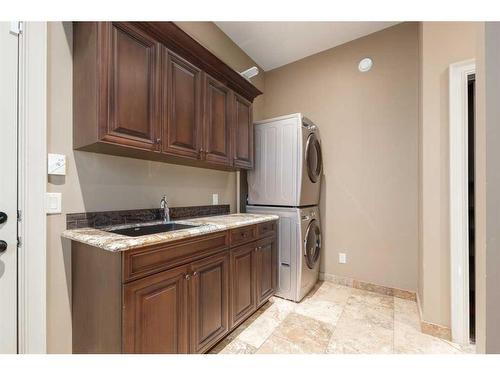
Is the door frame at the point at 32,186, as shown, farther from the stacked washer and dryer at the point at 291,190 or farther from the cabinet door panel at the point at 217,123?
the stacked washer and dryer at the point at 291,190

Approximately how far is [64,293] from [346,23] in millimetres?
3474

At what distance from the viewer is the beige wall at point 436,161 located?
1729 millimetres

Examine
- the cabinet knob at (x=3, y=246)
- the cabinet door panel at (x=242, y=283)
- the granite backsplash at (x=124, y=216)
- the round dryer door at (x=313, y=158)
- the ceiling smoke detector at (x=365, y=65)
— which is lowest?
the cabinet door panel at (x=242, y=283)

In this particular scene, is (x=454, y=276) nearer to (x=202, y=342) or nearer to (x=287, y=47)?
(x=202, y=342)

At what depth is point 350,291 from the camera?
→ 261cm

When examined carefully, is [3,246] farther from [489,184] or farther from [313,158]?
[313,158]

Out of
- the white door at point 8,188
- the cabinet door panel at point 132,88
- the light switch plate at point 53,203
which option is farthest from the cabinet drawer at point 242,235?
the white door at point 8,188

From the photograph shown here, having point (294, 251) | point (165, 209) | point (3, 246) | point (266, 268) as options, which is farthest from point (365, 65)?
point (3, 246)

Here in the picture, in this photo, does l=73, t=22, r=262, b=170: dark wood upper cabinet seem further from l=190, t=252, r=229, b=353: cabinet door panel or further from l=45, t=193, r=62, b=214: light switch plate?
l=190, t=252, r=229, b=353: cabinet door panel

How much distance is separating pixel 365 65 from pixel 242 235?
247 cm

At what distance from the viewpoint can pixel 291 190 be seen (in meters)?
2.35

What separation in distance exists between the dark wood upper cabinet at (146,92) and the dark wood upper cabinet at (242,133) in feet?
0.70

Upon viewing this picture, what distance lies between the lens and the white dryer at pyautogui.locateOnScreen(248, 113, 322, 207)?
2.33 m

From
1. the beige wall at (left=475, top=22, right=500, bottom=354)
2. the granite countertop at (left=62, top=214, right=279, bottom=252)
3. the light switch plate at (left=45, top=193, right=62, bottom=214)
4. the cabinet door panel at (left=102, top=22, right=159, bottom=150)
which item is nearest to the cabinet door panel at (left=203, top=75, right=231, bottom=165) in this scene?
the cabinet door panel at (left=102, top=22, right=159, bottom=150)
